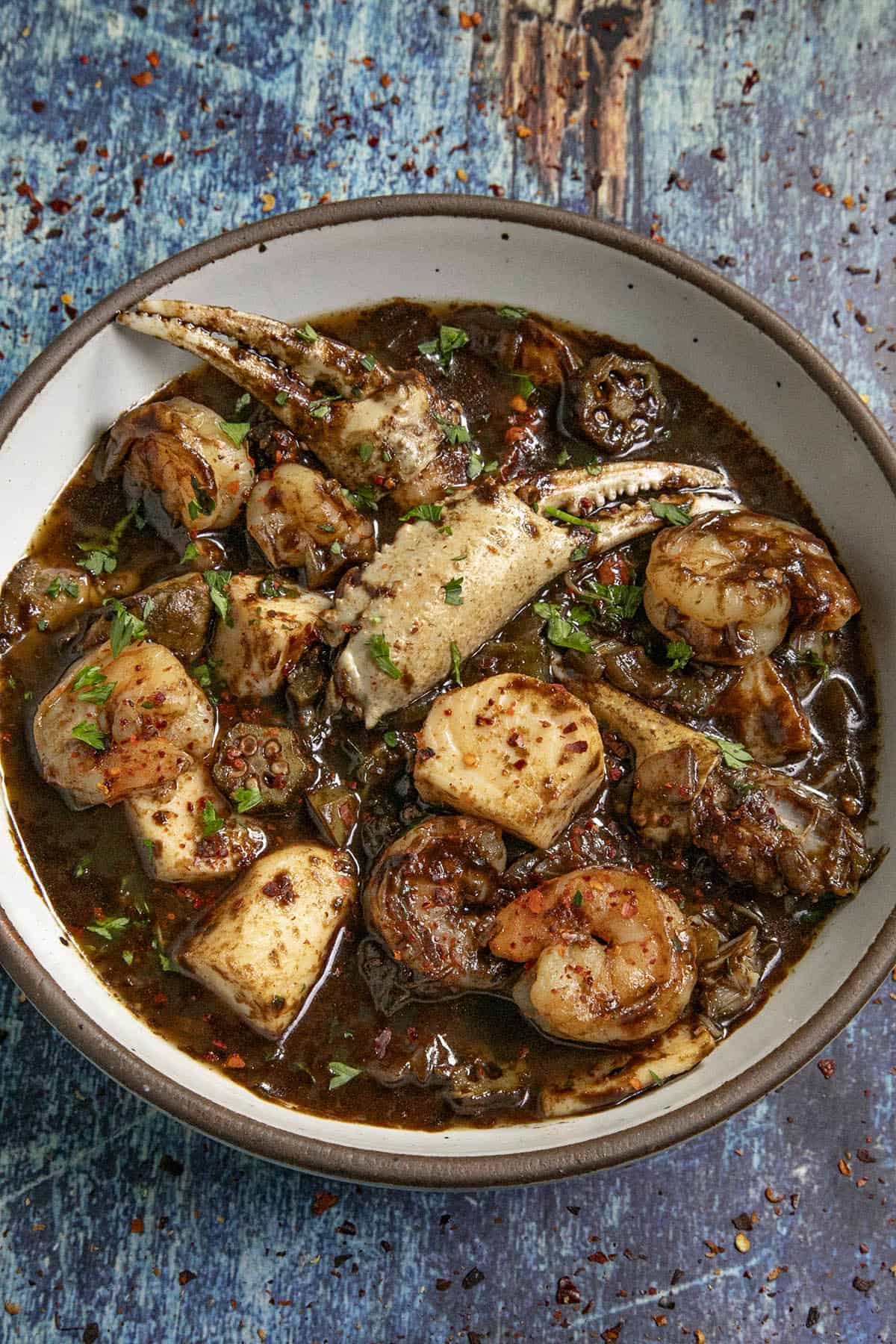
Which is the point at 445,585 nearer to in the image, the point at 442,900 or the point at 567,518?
the point at 567,518

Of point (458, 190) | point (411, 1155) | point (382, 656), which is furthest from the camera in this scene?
point (458, 190)

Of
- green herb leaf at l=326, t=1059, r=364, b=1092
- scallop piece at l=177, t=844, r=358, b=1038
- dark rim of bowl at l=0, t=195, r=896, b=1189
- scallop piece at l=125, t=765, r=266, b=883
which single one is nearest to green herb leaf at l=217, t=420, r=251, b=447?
dark rim of bowl at l=0, t=195, r=896, b=1189

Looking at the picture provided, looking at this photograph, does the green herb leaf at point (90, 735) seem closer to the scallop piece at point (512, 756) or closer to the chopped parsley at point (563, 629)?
the scallop piece at point (512, 756)

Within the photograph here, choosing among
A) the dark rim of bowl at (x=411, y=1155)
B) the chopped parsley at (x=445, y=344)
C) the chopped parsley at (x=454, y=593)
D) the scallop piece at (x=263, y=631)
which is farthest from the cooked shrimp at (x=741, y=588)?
the scallop piece at (x=263, y=631)

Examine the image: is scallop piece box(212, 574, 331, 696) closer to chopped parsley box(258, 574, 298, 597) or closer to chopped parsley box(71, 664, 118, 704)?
chopped parsley box(258, 574, 298, 597)

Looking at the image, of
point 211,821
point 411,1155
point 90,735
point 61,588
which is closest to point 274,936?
point 211,821

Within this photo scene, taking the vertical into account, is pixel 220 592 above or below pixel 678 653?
above

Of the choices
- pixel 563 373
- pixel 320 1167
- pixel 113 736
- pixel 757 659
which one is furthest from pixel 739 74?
pixel 320 1167
